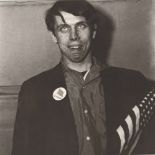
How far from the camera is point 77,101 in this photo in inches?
37.1

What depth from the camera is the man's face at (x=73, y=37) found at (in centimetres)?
93

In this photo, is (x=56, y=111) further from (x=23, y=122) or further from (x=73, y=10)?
(x=73, y=10)

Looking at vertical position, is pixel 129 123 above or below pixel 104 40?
below

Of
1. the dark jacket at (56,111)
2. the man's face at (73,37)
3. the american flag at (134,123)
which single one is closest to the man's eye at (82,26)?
the man's face at (73,37)

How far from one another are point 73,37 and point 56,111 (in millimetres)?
203

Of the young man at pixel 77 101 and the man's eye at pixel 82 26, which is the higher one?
the man's eye at pixel 82 26

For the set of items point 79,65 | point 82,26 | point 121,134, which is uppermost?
point 82,26

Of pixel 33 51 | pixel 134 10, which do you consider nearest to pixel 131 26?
pixel 134 10

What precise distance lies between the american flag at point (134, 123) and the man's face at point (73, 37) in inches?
8.0

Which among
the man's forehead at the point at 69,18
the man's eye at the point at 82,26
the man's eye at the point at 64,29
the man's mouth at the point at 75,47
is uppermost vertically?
the man's forehead at the point at 69,18

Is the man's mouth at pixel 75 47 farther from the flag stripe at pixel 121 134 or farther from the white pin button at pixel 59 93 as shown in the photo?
the flag stripe at pixel 121 134

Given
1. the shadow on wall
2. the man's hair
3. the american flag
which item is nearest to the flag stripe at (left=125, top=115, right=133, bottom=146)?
the american flag

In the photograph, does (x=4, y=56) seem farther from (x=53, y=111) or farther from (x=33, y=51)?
(x=53, y=111)

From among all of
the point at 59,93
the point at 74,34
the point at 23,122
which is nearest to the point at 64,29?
the point at 74,34
